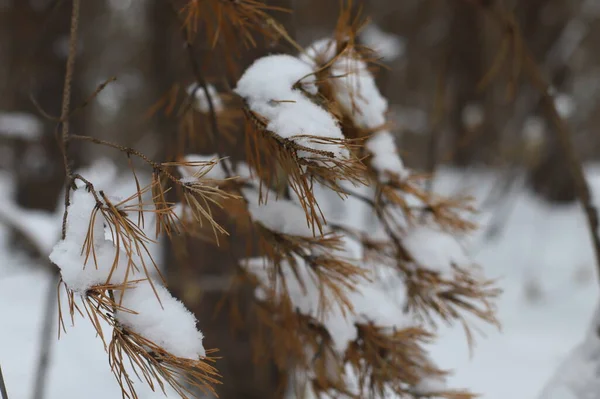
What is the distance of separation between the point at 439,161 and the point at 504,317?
2224 millimetres

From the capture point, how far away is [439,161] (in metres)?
1.11

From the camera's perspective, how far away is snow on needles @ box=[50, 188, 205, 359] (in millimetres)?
472

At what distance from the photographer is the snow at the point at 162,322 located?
0.48 metres

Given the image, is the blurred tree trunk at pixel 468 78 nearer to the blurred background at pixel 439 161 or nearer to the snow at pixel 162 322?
the blurred background at pixel 439 161

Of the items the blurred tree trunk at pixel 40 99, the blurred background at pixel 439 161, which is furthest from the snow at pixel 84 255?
the blurred tree trunk at pixel 40 99

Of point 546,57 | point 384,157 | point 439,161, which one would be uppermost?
point 546,57

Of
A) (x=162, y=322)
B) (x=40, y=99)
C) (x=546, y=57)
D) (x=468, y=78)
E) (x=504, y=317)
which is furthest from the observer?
(x=468, y=78)

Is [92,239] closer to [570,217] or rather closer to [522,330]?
[522,330]

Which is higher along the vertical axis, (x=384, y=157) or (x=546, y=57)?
(x=546, y=57)

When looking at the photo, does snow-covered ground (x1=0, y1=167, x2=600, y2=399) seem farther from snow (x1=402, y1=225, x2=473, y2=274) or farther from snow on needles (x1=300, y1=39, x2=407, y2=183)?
snow on needles (x1=300, y1=39, x2=407, y2=183)

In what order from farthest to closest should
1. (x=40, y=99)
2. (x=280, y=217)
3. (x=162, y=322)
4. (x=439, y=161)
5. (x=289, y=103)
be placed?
(x=40, y=99) < (x=439, y=161) < (x=280, y=217) < (x=289, y=103) < (x=162, y=322)

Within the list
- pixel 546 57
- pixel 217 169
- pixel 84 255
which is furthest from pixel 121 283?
pixel 546 57

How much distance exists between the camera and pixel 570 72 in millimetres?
4305

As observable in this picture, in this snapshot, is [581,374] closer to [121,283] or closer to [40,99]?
[121,283]
